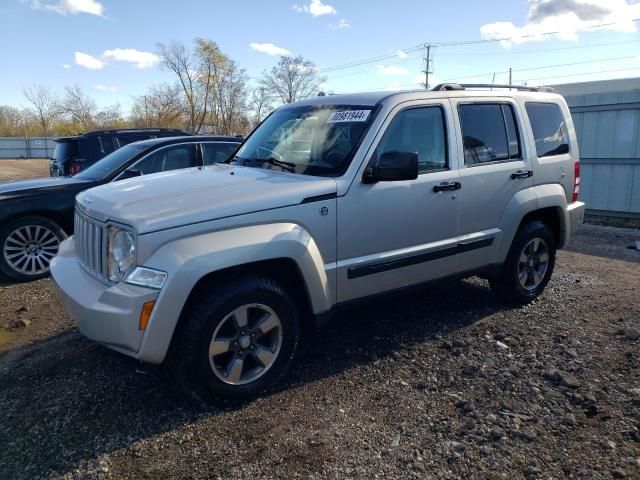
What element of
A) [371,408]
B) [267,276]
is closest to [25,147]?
[267,276]

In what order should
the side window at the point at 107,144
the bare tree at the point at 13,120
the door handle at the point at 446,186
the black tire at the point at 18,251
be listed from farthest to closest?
the bare tree at the point at 13,120 → the side window at the point at 107,144 → the black tire at the point at 18,251 → the door handle at the point at 446,186

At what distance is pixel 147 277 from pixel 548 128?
165 inches

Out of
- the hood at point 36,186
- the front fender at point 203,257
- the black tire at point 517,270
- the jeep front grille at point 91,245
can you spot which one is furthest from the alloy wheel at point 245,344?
the hood at point 36,186

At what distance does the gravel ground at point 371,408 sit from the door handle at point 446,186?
127 cm

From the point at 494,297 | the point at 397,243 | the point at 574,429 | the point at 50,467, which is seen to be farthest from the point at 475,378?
the point at 50,467

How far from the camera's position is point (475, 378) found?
363cm

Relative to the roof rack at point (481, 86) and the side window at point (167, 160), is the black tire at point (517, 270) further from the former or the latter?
the side window at point (167, 160)

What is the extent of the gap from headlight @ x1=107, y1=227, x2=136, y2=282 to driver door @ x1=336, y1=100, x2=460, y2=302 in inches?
54.1

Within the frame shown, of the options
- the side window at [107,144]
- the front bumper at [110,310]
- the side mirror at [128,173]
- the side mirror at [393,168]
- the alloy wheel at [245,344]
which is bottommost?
the alloy wheel at [245,344]

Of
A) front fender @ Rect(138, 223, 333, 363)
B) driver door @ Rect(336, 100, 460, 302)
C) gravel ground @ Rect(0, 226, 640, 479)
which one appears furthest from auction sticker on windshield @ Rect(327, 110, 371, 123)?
gravel ground @ Rect(0, 226, 640, 479)

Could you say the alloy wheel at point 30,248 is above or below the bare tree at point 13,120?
below

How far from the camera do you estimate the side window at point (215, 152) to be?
24.2 ft

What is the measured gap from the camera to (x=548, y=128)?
5.11 meters

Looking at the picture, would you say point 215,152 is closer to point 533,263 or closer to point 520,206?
point 520,206
